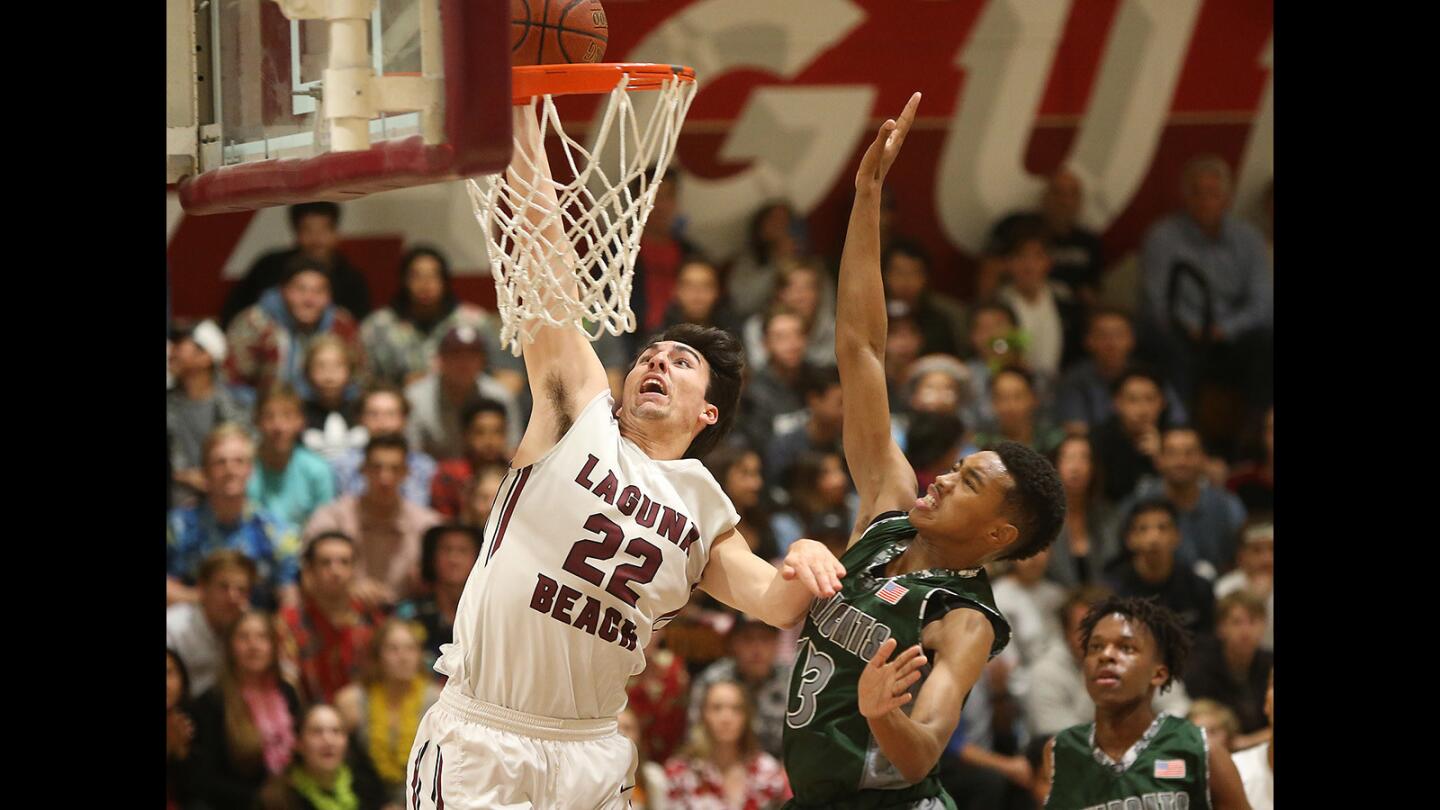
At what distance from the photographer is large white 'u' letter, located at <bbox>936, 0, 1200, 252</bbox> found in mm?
10188

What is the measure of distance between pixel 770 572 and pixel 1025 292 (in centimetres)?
521

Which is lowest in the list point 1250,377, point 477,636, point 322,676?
point 322,676

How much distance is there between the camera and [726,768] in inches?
281

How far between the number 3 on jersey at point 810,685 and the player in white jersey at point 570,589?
0.74 feet

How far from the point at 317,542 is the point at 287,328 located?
1.38 meters

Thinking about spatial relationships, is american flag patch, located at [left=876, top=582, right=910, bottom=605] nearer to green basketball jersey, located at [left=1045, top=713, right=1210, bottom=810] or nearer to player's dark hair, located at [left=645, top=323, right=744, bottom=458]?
player's dark hair, located at [left=645, top=323, right=744, bottom=458]

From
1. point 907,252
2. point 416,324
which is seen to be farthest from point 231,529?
point 907,252

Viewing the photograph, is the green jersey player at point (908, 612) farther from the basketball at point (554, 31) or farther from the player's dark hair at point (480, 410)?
the player's dark hair at point (480, 410)

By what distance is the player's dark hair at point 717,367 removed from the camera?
15.5 feet

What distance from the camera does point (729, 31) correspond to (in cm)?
1010

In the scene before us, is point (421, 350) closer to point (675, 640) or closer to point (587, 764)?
point (675, 640)

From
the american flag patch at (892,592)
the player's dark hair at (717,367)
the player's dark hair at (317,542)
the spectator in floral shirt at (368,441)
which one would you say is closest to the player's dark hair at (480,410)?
the spectator in floral shirt at (368,441)

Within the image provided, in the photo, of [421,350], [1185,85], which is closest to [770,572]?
[421,350]

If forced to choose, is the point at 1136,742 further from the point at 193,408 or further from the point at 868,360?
the point at 193,408
